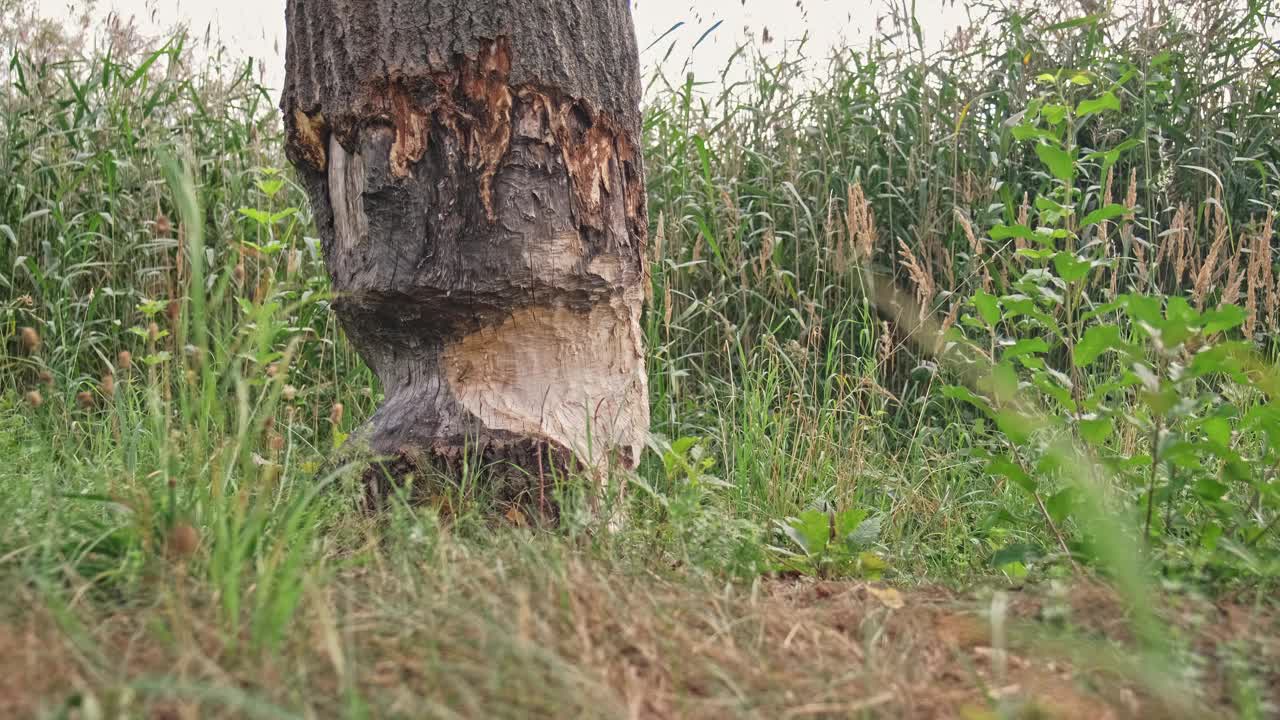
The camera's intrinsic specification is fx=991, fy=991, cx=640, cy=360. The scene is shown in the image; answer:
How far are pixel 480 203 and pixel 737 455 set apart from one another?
117 cm

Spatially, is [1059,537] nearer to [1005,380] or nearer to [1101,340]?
[1005,380]

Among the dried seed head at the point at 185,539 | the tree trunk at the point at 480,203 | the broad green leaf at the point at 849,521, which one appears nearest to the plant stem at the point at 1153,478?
the broad green leaf at the point at 849,521

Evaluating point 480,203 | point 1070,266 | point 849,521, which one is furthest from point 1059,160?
point 480,203

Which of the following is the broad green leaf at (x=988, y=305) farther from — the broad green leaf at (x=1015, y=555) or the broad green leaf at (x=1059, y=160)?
Result: the broad green leaf at (x=1015, y=555)

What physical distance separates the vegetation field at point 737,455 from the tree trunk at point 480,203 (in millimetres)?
226

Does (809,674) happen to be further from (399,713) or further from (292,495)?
(292,495)

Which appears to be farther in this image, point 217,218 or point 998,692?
point 217,218

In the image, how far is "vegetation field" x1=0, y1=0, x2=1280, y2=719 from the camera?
1322 millimetres

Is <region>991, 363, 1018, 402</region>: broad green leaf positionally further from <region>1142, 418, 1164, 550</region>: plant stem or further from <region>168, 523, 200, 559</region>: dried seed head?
<region>168, 523, 200, 559</region>: dried seed head

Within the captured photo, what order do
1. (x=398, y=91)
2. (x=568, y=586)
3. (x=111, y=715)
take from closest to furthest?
(x=111, y=715) < (x=568, y=586) < (x=398, y=91)

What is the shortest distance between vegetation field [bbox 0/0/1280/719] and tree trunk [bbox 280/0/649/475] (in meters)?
0.23

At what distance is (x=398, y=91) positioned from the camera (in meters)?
2.38

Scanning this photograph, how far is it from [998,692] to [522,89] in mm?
1695

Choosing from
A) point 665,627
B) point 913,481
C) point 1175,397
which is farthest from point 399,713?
point 913,481
